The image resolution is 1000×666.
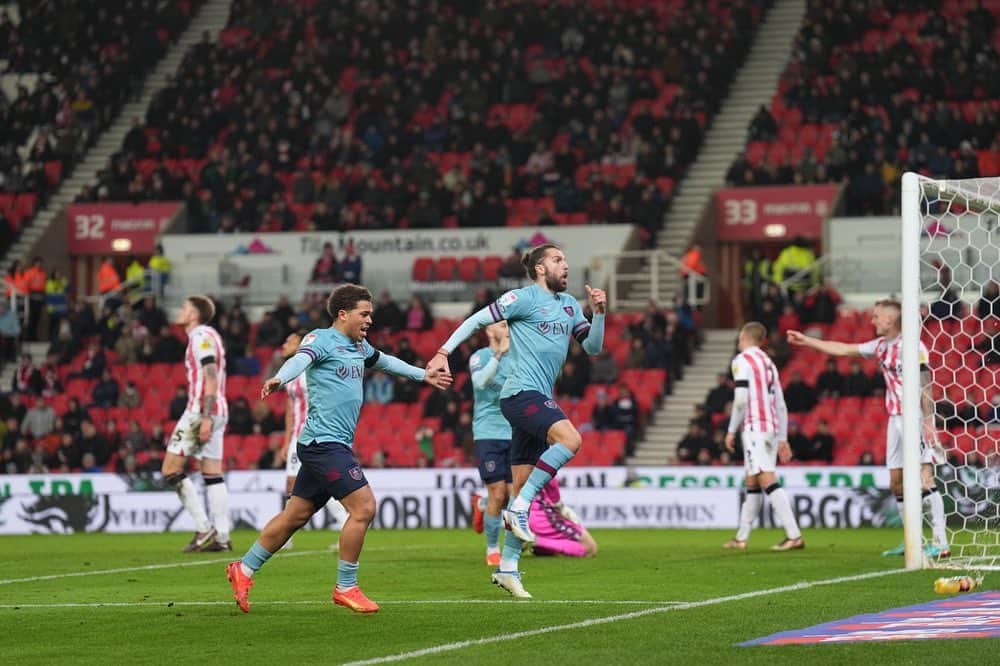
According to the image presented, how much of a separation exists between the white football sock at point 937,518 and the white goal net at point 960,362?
10.1 inches

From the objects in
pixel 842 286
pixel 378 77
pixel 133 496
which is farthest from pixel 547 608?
pixel 378 77

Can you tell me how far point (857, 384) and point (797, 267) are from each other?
4549mm

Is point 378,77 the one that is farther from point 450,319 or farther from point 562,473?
point 562,473

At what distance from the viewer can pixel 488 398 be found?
15.3 meters

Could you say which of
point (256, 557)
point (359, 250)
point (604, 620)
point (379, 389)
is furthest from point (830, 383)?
point (604, 620)

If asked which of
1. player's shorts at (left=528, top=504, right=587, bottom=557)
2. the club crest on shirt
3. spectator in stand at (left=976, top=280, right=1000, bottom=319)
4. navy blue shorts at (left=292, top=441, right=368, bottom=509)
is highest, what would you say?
spectator in stand at (left=976, top=280, right=1000, bottom=319)

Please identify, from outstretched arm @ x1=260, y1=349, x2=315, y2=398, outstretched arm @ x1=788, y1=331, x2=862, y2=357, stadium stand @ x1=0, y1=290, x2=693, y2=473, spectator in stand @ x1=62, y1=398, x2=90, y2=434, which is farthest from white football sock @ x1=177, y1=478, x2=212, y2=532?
spectator in stand @ x1=62, y1=398, x2=90, y2=434

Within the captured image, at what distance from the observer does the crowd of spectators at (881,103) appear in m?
31.0

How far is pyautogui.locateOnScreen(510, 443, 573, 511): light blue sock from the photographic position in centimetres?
1102

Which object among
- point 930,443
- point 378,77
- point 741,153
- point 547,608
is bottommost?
point 547,608

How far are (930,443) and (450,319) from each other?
17.0 metres

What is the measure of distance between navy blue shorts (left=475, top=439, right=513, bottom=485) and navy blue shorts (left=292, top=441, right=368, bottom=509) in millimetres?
4520

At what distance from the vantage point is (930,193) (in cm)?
1418

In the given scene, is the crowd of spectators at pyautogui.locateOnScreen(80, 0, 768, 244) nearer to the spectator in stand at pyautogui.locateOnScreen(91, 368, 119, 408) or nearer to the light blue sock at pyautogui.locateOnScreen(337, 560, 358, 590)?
the spectator in stand at pyautogui.locateOnScreen(91, 368, 119, 408)
